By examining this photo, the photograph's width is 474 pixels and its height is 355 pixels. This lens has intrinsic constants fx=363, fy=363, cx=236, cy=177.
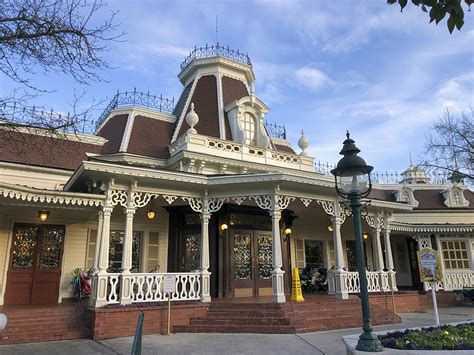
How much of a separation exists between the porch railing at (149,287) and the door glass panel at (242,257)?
1.61 metres

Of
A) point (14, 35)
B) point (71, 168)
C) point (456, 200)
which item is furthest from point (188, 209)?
point (456, 200)

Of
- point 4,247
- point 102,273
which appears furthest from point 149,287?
point 4,247

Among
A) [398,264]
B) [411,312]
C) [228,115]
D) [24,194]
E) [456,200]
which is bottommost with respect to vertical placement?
[411,312]

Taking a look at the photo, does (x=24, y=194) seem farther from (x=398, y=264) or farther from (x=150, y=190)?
(x=398, y=264)

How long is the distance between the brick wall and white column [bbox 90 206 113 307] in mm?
285

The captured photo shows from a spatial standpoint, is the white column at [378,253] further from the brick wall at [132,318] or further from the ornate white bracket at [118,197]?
the ornate white bracket at [118,197]

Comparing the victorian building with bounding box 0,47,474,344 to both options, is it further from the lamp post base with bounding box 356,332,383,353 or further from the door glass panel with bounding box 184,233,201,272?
the lamp post base with bounding box 356,332,383,353

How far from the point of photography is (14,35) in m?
5.25

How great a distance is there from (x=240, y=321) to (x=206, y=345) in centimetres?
165

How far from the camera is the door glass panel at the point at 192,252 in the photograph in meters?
11.2

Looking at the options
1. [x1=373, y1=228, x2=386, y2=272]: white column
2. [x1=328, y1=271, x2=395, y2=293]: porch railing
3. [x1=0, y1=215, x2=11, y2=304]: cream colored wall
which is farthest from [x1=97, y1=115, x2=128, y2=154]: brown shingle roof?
[x1=373, y1=228, x2=386, y2=272]: white column

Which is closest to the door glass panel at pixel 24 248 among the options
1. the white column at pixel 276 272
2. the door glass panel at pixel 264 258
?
the door glass panel at pixel 264 258

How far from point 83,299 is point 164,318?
370 cm

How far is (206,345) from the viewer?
6969 mm
